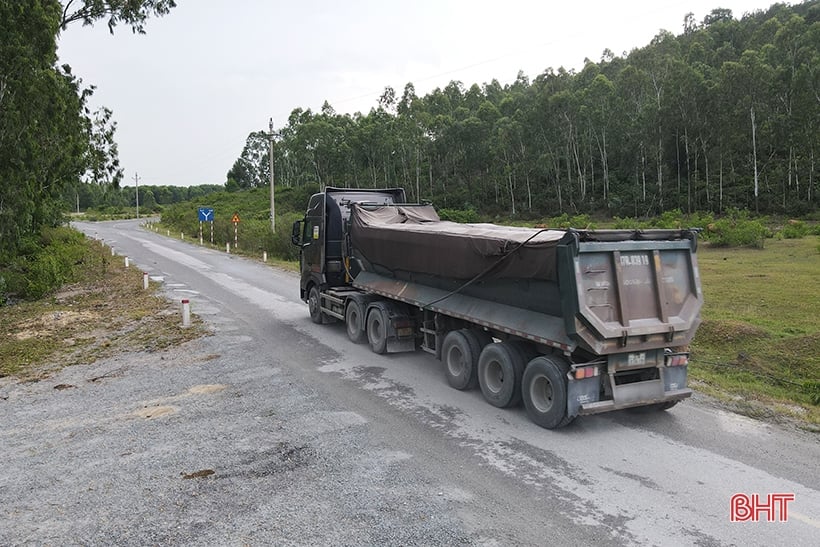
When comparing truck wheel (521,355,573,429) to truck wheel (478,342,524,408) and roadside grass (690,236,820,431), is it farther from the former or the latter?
Result: roadside grass (690,236,820,431)

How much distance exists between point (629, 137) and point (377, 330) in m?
53.1

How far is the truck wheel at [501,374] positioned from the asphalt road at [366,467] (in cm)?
21

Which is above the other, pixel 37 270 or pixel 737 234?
pixel 737 234

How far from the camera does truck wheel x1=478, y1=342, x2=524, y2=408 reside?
7.09m

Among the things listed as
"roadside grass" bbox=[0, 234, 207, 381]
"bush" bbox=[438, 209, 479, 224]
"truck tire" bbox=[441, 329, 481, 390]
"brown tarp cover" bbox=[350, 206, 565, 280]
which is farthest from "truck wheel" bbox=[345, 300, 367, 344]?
"bush" bbox=[438, 209, 479, 224]

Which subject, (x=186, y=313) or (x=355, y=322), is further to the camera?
(x=186, y=313)

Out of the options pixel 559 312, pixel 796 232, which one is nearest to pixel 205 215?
pixel 559 312

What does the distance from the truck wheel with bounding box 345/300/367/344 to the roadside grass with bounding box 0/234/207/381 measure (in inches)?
137

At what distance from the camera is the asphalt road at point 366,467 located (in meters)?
4.54

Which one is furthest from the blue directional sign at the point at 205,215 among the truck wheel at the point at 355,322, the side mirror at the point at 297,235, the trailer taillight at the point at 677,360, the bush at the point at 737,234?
the trailer taillight at the point at 677,360

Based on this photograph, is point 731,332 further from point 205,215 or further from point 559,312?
point 205,215

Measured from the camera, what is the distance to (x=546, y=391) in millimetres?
6746

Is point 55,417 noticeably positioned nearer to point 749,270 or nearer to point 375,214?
point 375,214

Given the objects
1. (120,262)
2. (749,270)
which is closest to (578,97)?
(749,270)
